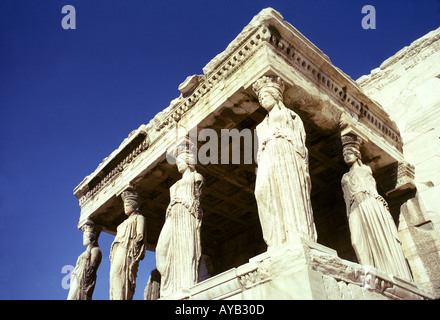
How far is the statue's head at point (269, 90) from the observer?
17.6 feet

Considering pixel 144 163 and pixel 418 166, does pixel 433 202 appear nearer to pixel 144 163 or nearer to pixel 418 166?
pixel 418 166

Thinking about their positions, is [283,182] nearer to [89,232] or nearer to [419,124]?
[419,124]

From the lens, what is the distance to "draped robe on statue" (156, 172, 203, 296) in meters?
5.55

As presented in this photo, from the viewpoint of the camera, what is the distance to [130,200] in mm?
7625

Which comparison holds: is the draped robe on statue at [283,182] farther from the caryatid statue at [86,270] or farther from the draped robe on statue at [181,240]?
the caryatid statue at [86,270]

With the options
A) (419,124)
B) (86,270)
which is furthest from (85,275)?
(419,124)

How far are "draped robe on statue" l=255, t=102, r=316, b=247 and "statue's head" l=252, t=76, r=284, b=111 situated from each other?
97 millimetres

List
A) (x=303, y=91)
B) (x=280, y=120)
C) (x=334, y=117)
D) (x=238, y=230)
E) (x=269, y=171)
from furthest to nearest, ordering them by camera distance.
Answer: (x=238, y=230), (x=334, y=117), (x=303, y=91), (x=280, y=120), (x=269, y=171)

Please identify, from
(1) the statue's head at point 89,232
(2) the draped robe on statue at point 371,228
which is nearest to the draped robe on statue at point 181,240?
(2) the draped robe on statue at point 371,228

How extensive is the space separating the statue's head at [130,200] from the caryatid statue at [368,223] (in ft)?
12.2

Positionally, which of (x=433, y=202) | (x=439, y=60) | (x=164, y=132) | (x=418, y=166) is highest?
(x=439, y=60)

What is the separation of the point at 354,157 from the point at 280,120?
200cm

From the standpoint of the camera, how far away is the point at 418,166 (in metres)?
7.64
